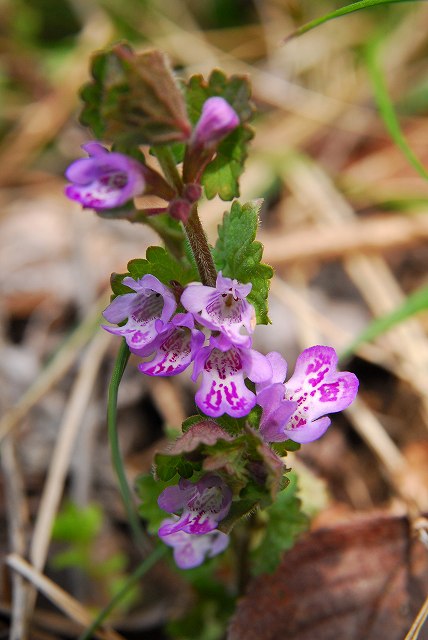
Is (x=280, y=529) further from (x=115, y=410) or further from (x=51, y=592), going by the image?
(x=51, y=592)

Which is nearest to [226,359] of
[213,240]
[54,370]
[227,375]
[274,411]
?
[227,375]

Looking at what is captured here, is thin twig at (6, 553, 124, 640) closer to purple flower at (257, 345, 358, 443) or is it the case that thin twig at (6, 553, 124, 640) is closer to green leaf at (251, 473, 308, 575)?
green leaf at (251, 473, 308, 575)

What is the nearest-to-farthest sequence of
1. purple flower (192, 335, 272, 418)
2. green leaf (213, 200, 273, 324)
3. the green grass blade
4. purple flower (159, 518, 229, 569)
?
1. purple flower (192, 335, 272, 418)
2. green leaf (213, 200, 273, 324)
3. purple flower (159, 518, 229, 569)
4. the green grass blade

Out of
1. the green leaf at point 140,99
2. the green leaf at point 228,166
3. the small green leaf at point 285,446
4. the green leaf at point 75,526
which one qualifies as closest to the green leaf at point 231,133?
the green leaf at point 228,166

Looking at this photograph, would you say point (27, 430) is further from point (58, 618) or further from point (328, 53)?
point (328, 53)

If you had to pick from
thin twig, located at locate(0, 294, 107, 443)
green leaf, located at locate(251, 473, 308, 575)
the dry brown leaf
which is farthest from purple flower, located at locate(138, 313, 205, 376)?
thin twig, located at locate(0, 294, 107, 443)

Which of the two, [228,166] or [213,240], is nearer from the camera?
[228,166]

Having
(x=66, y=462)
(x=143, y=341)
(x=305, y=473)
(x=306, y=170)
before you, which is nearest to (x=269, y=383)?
(x=143, y=341)
